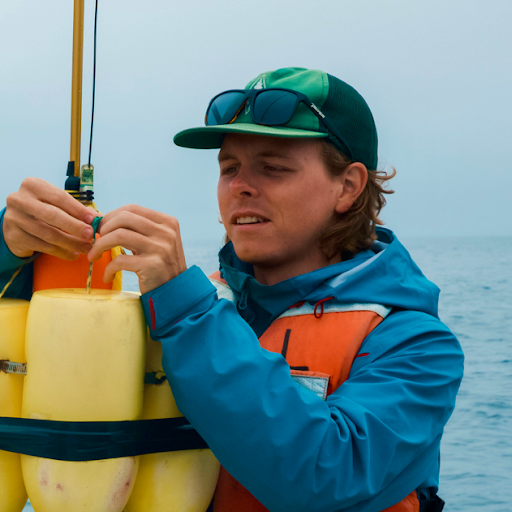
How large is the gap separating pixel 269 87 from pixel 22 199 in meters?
0.82

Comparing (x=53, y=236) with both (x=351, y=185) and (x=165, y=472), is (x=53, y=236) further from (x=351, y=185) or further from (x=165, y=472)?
(x=351, y=185)

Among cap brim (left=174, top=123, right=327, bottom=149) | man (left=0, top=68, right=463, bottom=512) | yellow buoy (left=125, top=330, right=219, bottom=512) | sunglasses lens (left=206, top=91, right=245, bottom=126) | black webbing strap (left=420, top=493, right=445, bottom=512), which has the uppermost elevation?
sunglasses lens (left=206, top=91, right=245, bottom=126)

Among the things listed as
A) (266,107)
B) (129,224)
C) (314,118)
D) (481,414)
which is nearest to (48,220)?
(129,224)

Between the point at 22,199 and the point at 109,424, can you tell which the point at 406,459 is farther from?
the point at 22,199

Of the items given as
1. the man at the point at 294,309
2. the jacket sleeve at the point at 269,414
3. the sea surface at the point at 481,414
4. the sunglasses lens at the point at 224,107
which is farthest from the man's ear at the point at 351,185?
the sea surface at the point at 481,414

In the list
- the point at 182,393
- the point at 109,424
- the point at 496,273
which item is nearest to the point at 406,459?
the point at 182,393

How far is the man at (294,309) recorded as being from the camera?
1.27 metres

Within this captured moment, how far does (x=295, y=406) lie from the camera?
1.28 metres

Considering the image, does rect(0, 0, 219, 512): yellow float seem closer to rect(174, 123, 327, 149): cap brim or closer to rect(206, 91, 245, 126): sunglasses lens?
rect(174, 123, 327, 149): cap brim

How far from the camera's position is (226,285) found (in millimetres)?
1974

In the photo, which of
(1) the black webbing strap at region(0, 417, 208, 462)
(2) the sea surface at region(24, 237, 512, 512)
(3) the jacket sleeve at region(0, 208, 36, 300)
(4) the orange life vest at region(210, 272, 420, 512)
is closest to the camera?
(1) the black webbing strap at region(0, 417, 208, 462)

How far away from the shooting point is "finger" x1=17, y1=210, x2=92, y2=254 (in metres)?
1.35

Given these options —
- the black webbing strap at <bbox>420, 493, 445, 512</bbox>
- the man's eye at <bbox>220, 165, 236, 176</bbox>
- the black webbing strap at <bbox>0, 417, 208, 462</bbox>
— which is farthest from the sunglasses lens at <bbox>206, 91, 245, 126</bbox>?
the black webbing strap at <bbox>420, 493, 445, 512</bbox>

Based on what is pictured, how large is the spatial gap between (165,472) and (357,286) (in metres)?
0.72
